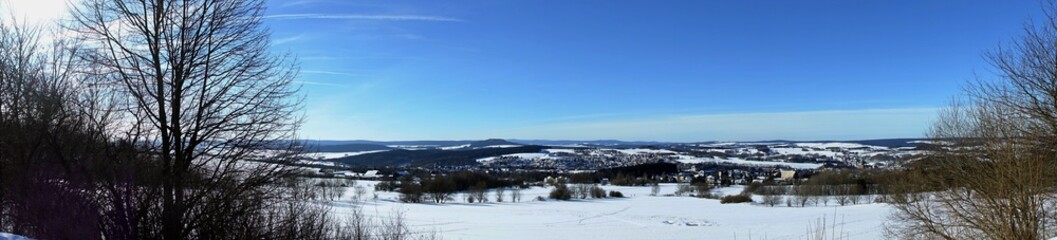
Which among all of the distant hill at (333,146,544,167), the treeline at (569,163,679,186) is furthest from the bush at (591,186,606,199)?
the distant hill at (333,146,544,167)

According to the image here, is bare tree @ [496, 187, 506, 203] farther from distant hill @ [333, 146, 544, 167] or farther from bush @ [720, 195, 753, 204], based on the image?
bush @ [720, 195, 753, 204]

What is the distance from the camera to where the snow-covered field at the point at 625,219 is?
49.3 m

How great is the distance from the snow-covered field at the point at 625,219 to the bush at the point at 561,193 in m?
3.43

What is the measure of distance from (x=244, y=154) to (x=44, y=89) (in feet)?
11.7

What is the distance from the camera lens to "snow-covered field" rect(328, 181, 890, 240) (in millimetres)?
49344

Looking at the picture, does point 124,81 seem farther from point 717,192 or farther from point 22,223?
point 717,192

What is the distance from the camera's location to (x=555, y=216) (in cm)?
7088

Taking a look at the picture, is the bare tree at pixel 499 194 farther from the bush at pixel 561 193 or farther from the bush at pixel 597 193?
the bush at pixel 597 193

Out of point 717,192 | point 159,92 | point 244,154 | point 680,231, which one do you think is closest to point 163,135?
point 159,92

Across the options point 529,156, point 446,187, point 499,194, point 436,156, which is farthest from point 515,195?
point 529,156

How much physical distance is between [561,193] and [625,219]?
3244cm

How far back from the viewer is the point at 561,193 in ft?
330

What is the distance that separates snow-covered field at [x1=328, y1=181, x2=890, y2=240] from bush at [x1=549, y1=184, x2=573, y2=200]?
3434mm

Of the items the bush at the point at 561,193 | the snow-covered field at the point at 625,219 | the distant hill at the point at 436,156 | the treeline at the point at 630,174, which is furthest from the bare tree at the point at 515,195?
the distant hill at the point at 436,156
